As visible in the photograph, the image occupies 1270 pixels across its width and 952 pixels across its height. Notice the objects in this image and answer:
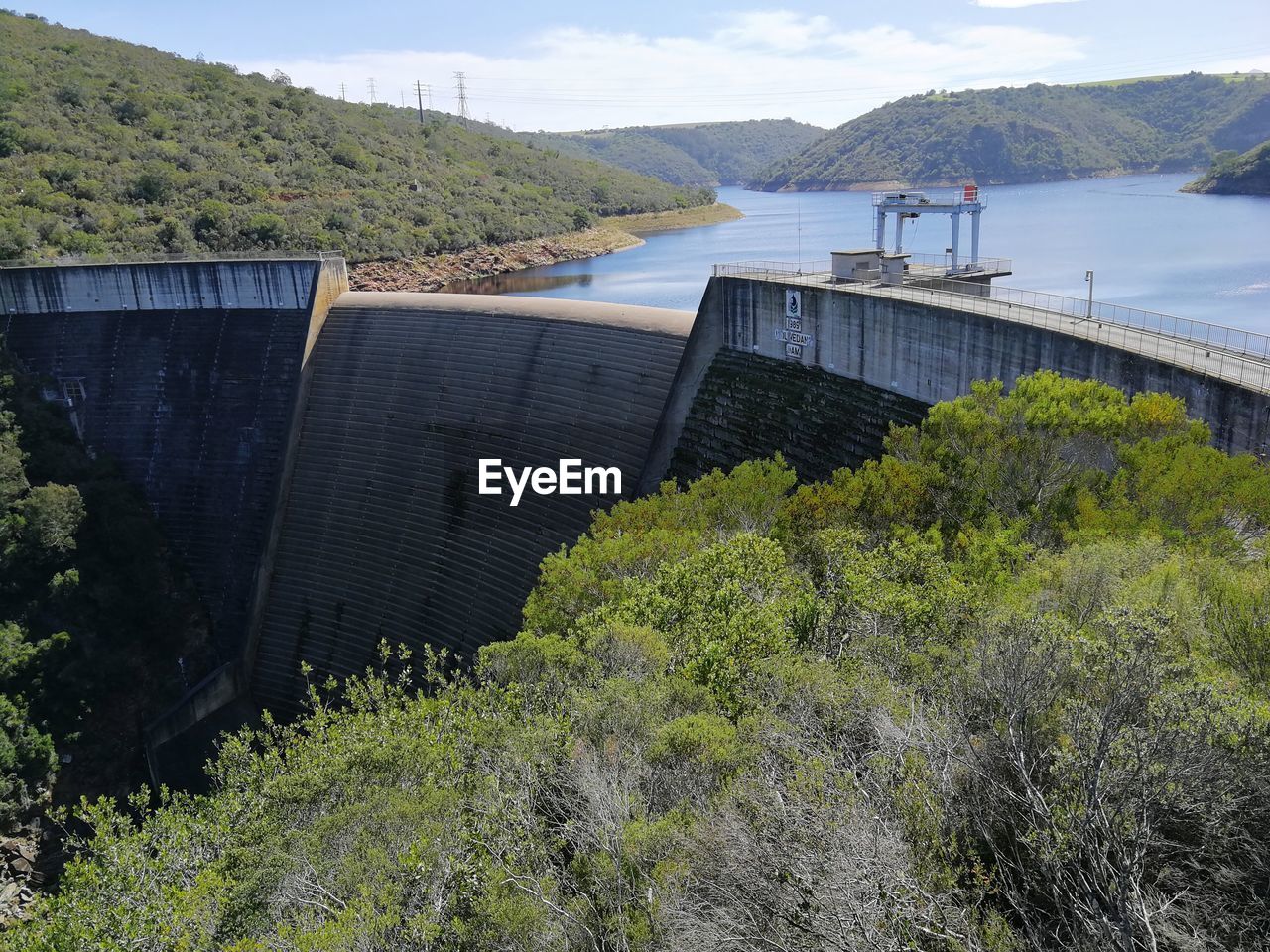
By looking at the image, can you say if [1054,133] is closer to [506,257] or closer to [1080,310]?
[506,257]

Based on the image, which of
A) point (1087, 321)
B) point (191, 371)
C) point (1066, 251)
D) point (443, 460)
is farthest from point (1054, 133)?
point (191, 371)

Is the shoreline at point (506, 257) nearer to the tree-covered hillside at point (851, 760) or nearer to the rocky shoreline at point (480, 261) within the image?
the rocky shoreline at point (480, 261)

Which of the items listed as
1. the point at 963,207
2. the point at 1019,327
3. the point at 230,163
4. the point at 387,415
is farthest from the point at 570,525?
the point at 230,163

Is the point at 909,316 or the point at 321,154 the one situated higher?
the point at 321,154

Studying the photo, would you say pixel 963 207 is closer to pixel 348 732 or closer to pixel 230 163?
pixel 348 732

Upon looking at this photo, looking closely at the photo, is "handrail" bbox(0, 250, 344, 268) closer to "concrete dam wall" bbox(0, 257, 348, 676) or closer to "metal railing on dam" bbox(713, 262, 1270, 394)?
"concrete dam wall" bbox(0, 257, 348, 676)

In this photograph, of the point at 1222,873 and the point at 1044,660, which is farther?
the point at 1044,660

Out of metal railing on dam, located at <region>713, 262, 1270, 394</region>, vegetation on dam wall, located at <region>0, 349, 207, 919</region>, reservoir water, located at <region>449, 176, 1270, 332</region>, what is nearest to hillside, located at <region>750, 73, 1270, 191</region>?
reservoir water, located at <region>449, 176, 1270, 332</region>
